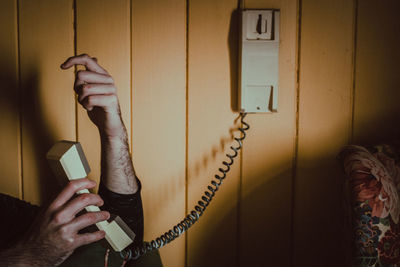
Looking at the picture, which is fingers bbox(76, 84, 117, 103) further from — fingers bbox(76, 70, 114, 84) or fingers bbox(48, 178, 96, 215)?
fingers bbox(48, 178, 96, 215)

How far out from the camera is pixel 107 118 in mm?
794

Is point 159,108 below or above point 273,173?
above

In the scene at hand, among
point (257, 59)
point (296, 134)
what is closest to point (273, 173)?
point (296, 134)

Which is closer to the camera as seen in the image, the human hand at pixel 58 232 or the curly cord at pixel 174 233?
the human hand at pixel 58 232

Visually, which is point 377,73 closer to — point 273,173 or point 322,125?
point 322,125

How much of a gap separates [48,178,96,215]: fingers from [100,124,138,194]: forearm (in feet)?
0.67

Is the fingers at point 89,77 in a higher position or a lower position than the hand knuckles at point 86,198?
higher

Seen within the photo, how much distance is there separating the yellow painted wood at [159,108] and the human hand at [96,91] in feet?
0.64

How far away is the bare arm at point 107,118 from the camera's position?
0.73 metres

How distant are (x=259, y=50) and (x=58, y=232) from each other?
2.61ft

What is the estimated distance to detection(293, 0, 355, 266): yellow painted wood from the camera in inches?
38.4

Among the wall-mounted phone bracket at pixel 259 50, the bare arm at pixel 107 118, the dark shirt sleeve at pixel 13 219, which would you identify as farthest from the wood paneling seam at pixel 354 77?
the dark shirt sleeve at pixel 13 219

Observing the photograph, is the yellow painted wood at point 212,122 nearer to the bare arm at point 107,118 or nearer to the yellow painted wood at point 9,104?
the bare arm at point 107,118

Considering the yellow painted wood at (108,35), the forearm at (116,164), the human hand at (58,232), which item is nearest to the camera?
the human hand at (58,232)
